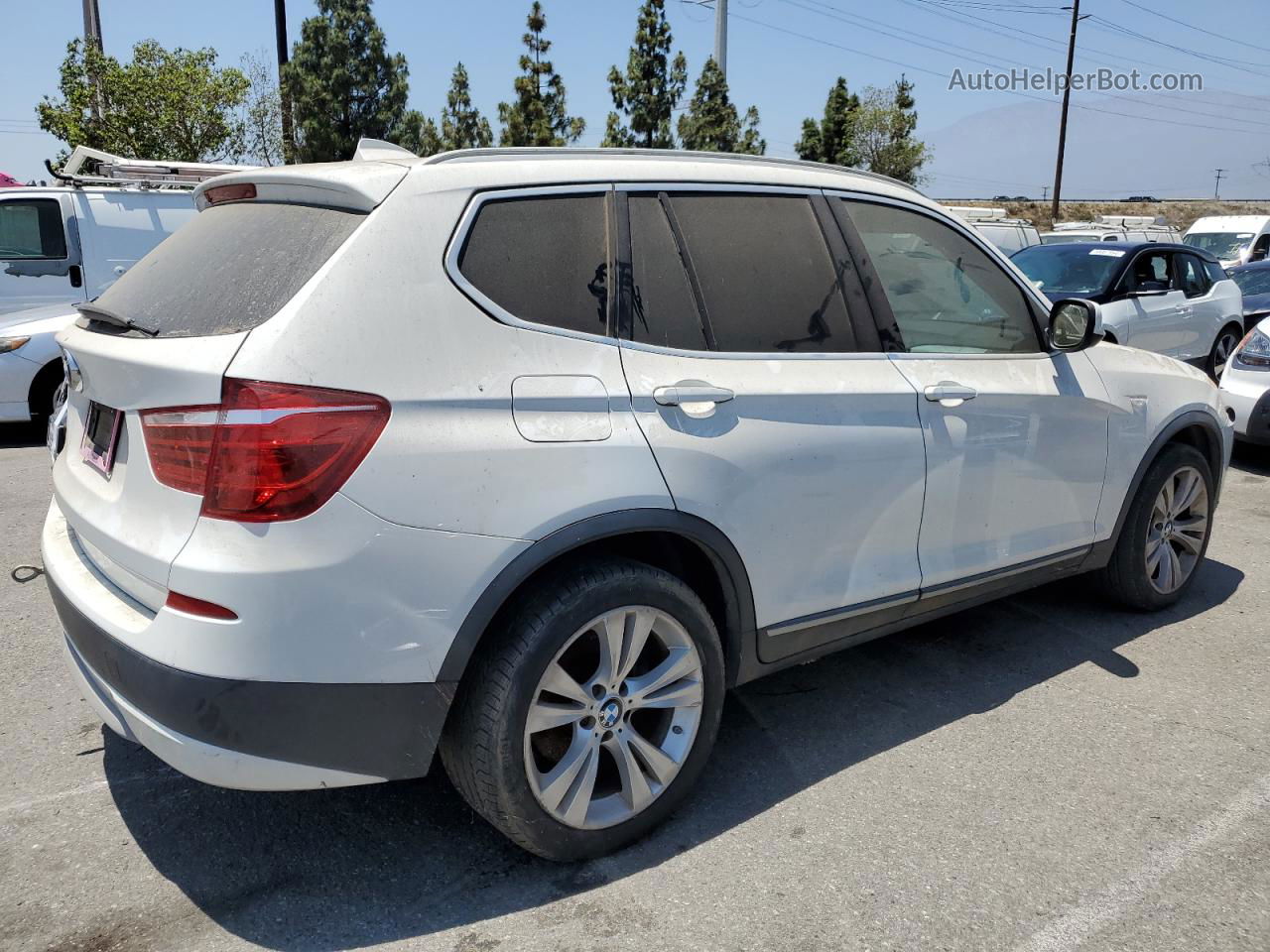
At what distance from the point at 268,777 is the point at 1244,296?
14353mm

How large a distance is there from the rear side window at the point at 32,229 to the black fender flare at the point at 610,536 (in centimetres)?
922

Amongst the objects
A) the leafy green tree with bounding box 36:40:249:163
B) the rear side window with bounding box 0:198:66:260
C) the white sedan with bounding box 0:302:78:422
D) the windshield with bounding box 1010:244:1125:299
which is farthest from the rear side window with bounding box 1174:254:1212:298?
the leafy green tree with bounding box 36:40:249:163

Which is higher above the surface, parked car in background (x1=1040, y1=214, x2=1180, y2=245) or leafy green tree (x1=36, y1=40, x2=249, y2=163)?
leafy green tree (x1=36, y1=40, x2=249, y2=163)

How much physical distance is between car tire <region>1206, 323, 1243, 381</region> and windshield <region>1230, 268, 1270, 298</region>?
187 centimetres

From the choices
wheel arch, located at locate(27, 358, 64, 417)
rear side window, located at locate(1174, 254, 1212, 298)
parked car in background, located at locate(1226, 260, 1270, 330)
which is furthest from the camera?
parked car in background, located at locate(1226, 260, 1270, 330)

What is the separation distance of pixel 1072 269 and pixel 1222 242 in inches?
530

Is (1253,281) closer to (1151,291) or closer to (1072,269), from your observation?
(1151,291)

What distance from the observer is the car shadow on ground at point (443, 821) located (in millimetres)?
2598

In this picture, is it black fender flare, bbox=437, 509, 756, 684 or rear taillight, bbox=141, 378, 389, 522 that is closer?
rear taillight, bbox=141, 378, 389, 522

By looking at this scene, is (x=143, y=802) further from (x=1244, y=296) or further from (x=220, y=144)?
(x=220, y=144)

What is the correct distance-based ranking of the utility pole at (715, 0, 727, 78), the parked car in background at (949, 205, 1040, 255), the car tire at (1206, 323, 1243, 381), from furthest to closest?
the utility pole at (715, 0, 727, 78)
the parked car in background at (949, 205, 1040, 255)
the car tire at (1206, 323, 1243, 381)

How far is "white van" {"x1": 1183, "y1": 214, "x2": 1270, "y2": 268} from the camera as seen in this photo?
20406 mm

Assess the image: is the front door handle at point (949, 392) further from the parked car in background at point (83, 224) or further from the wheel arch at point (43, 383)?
the parked car in background at point (83, 224)

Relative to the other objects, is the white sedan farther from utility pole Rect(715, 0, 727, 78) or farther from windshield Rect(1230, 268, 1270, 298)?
utility pole Rect(715, 0, 727, 78)
